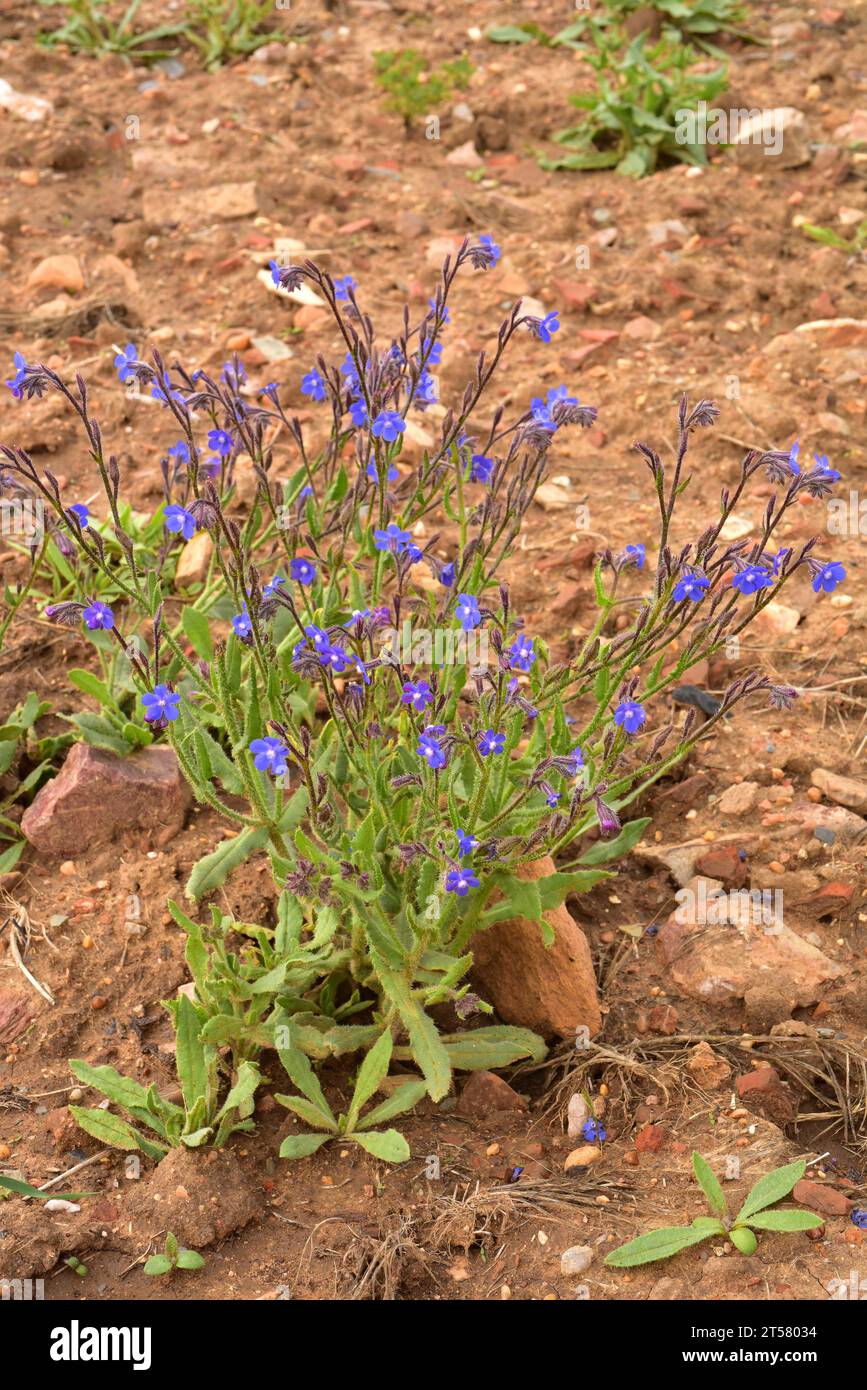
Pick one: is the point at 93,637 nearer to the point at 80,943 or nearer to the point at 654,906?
the point at 80,943

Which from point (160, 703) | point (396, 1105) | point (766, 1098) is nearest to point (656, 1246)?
point (766, 1098)

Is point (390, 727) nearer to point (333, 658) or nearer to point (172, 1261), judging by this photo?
point (333, 658)

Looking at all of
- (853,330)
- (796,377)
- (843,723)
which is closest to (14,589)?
(843,723)

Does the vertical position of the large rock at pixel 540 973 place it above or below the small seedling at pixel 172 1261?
above

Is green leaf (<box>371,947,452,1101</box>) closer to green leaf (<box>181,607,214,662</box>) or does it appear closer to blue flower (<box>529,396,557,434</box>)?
green leaf (<box>181,607,214,662</box>)

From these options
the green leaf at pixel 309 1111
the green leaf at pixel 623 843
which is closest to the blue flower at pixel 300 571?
the green leaf at pixel 623 843

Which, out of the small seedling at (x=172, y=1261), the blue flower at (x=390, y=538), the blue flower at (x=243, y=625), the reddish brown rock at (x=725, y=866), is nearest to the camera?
the small seedling at (x=172, y=1261)

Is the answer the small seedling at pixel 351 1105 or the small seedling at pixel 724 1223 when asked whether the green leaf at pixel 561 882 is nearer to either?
the small seedling at pixel 351 1105
